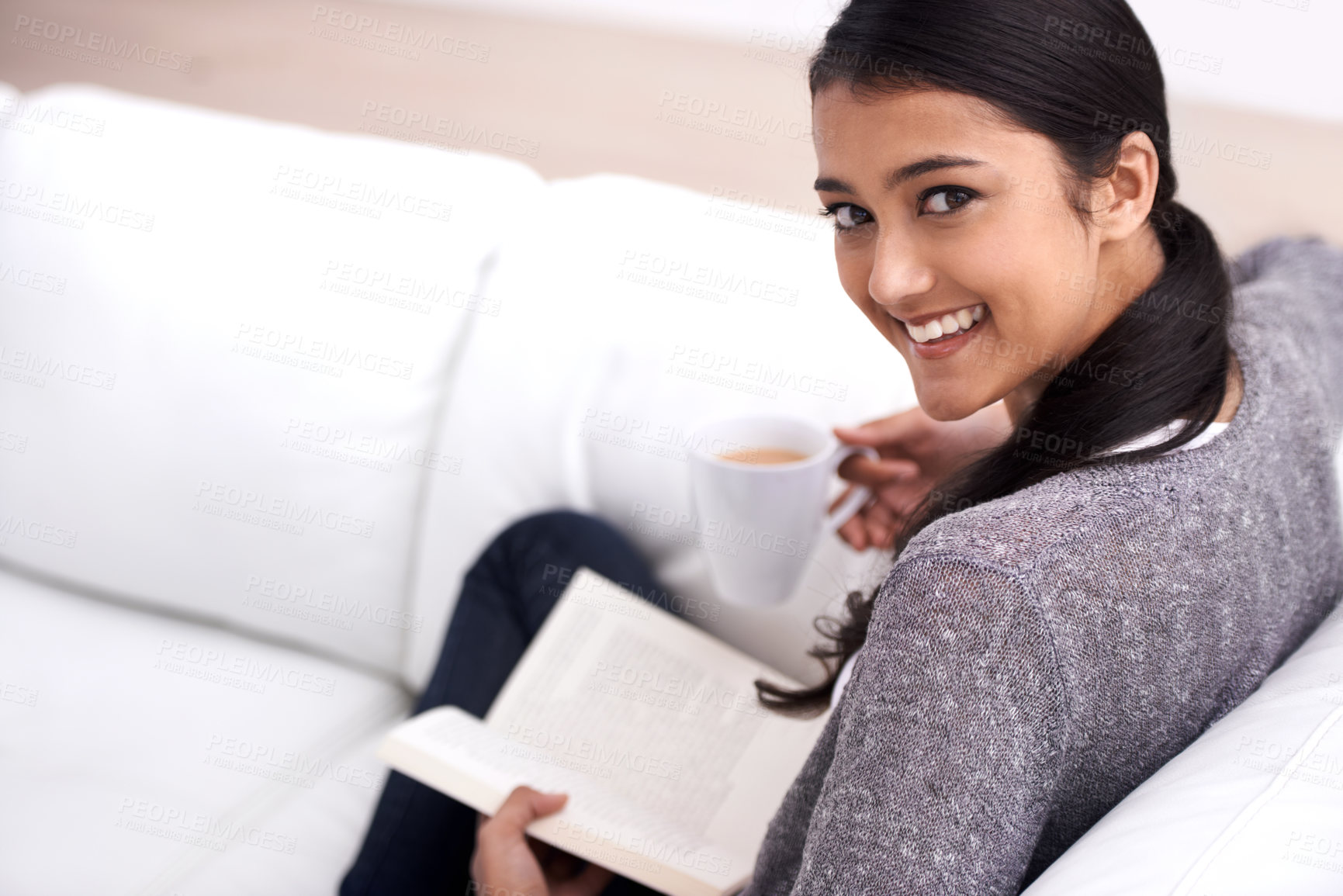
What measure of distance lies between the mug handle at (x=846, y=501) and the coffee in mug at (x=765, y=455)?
0.16ft

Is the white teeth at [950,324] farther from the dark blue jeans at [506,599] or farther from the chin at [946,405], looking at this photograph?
the dark blue jeans at [506,599]

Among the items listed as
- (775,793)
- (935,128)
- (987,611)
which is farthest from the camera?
(775,793)

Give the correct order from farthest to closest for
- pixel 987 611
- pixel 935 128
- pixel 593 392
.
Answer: pixel 593 392 → pixel 935 128 → pixel 987 611

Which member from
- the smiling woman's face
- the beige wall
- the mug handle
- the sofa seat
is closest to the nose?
the smiling woman's face

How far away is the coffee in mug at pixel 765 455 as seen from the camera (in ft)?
3.46

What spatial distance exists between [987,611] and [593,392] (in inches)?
29.3

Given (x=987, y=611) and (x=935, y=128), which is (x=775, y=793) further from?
(x=935, y=128)

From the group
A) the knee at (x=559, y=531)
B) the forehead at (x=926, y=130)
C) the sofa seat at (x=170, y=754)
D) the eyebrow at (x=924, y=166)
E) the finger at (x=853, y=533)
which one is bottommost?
the sofa seat at (x=170, y=754)

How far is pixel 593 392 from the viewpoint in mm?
1263

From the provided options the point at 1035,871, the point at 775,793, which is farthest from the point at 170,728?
the point at 1035,871

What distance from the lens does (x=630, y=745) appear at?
113cm

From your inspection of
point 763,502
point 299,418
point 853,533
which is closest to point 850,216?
point 763,502

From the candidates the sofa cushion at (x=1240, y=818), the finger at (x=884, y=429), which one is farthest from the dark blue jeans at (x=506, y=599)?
the sofa cushion at (x=1240, y=818)

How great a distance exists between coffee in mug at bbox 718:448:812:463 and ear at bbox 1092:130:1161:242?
379mm
